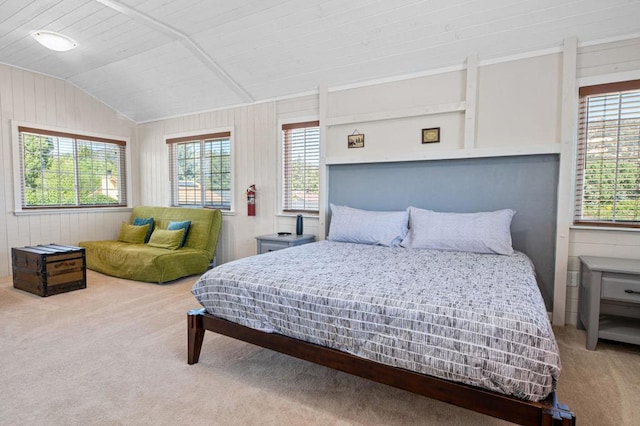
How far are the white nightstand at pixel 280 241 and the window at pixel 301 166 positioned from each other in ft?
1.37

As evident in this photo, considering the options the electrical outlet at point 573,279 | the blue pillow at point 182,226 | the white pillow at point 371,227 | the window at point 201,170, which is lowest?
the electrical outlet at point 573,279

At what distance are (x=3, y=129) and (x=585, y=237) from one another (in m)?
6.41

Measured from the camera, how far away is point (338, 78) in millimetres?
3748

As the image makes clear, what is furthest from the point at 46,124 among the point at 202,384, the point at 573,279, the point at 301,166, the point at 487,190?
the point at 573,279

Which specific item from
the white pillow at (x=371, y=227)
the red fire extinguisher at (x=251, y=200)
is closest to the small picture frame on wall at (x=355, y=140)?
the white pillow at (x=371, y=227)

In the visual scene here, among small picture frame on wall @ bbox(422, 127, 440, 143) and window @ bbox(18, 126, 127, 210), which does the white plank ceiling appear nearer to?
small picture frame on wall @ bbox(422, 127, 440, 143)

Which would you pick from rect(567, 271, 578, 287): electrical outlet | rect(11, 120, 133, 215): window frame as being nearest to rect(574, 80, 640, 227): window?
rect(567, 271, 578, 287): electrical outlet

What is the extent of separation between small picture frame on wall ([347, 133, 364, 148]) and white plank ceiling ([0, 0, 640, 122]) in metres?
0.58

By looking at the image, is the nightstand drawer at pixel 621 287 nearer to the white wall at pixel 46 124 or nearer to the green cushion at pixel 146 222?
the green cushion at pixel 146 222

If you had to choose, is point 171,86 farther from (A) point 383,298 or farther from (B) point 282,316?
(A) point 383,298

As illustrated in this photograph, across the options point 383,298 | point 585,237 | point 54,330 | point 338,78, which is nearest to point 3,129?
point 54,330

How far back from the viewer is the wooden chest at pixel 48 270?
3523 millimetres

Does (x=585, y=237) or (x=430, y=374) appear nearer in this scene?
(x=430, y=374)

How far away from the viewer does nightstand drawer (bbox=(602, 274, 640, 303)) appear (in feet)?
7.51
